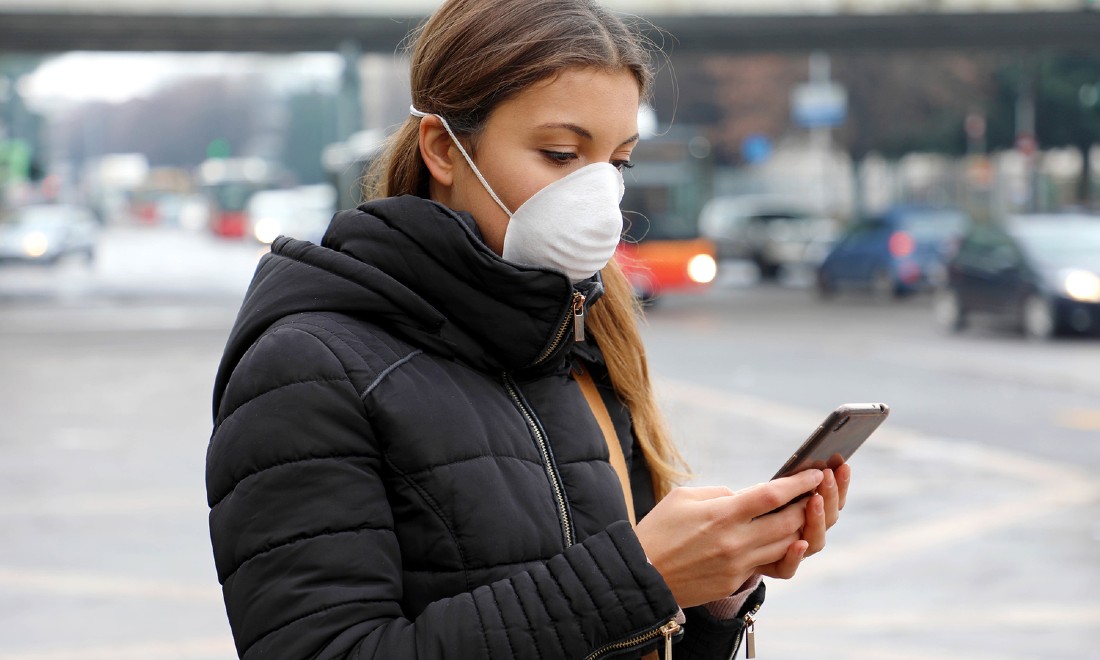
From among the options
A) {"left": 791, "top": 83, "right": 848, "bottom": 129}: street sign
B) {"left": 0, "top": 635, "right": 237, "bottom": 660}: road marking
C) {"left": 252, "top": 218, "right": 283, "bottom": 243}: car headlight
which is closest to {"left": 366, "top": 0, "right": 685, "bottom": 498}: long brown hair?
{"left": 0, "top": 635, "right": 237, "bottom": 660}: road marking

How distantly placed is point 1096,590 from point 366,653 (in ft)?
18.2

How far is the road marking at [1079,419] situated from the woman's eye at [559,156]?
32.5 feet

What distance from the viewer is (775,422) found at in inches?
448

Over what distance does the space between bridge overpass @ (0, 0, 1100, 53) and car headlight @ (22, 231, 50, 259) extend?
987 centimetres

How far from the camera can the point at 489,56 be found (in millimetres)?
1909

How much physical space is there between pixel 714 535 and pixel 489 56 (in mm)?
650

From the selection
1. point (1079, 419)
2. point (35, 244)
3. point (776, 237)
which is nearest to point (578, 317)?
point (1079, 419)

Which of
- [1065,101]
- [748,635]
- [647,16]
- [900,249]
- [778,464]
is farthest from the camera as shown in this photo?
[1065,101]

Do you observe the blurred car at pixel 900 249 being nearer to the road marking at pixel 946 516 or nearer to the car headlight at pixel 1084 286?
the car headlight at pixel 1084 286

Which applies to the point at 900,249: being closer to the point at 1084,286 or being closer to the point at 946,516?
the point at 1084,286

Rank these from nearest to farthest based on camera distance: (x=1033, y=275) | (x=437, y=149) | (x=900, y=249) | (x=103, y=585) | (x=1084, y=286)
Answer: (x=437, y=149) < (x=103, y=585) < (x=1084, y=286) < (x=1033, y=275) < (x=900, y=249)

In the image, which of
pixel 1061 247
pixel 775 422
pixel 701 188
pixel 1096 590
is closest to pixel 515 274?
pixel 1096 590

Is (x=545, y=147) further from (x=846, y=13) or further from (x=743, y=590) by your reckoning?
(x=846, y=13)

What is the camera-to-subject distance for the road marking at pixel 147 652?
5.62 meters
